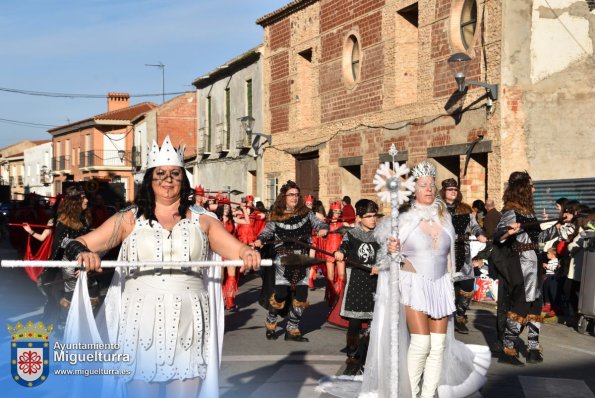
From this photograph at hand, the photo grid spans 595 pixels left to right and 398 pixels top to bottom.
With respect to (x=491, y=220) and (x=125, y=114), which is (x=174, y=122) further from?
(x=491, y=220)

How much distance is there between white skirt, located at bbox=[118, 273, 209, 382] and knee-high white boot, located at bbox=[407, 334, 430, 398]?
2295 mm

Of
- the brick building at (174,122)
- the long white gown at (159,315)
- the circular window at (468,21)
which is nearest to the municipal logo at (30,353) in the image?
the long white gown at (159,315)

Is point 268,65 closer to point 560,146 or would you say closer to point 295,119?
point 295,119

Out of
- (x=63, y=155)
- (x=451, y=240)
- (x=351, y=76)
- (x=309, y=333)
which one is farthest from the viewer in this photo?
(x=63, y=155)

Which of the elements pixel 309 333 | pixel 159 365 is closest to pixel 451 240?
→ pixel 159 365

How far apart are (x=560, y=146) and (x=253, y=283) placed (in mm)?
7027

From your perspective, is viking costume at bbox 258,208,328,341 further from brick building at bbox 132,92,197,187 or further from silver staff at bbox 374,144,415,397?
brick building at bbox 132,92,197,187

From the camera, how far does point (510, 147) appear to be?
59.7ft

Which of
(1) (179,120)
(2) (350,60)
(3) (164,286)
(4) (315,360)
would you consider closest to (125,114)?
(1) (179,120)

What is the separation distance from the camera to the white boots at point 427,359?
6965mm

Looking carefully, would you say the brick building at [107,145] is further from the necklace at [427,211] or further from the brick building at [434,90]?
the necklace at [427,211]

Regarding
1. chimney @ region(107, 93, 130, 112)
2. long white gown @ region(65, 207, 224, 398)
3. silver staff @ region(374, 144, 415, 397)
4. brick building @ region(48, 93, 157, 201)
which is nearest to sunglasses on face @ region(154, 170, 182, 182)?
long white gown @ region(65, 207, 224, 398)

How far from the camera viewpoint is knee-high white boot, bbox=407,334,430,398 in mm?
6961

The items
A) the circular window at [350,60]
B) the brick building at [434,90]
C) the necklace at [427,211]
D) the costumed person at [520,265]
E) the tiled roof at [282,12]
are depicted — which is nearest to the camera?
the necklace at [427,211]
